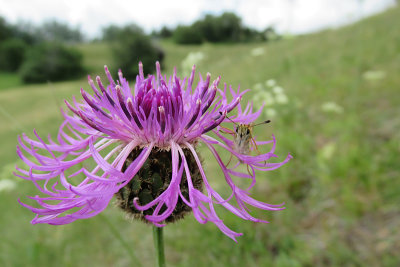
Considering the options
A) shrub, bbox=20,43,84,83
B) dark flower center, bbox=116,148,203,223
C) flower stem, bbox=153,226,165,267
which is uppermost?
dark flower center, bbox=116,148,203,223

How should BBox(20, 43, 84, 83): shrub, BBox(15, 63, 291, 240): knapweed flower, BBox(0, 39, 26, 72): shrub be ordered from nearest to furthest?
1. BBox(15, 63, 291, 240): knapweed flower
2. BBox(20, 43, 84, 83): shrub
3. BBox(0, 39, 26, 72): shrub

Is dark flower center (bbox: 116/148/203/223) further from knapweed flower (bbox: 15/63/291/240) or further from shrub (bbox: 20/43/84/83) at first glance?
shrub (bbox: 20/43/84/83)

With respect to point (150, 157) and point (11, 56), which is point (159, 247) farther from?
point (11, 56)

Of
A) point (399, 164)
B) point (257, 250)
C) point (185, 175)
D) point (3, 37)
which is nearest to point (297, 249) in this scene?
point (257, 250)

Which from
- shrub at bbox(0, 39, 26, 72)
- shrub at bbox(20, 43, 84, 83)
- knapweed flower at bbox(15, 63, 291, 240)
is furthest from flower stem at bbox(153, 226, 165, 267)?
shrub at bbox(0, 39, 26, 72)

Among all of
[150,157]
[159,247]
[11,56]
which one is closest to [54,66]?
[11,56]

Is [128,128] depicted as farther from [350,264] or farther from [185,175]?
[350,264]

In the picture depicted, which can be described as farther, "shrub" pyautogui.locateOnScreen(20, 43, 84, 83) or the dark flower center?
"shrub" pyautogui.locateOnScreen(20, 43, 84, 83)
